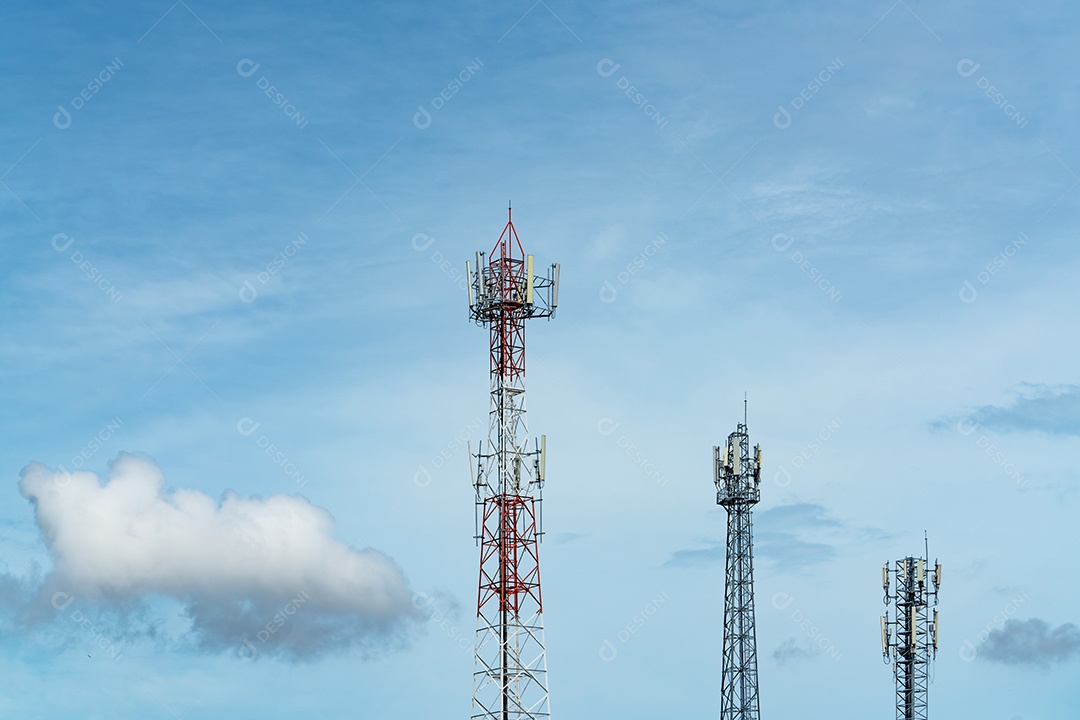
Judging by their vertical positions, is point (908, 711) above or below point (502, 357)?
below

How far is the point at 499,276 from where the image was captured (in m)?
71.6

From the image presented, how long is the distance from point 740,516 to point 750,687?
9697 millimetres

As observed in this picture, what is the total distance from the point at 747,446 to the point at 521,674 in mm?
25183

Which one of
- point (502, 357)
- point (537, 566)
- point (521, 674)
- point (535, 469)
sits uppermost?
point (502, 357)

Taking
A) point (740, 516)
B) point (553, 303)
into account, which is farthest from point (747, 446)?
point (553, 303)

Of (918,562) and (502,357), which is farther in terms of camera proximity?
(918,562)

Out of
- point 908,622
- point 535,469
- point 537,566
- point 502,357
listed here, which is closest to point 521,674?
point 537,566

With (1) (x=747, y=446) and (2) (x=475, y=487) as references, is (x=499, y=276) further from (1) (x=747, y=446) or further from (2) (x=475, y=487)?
(1) (x=747, y=446)

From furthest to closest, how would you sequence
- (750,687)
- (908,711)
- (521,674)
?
(908,711) → (750,687) → (521,674)

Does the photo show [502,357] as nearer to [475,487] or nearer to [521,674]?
[475,487]

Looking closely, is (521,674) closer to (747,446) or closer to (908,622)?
(747,446)

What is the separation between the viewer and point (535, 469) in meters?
70.4

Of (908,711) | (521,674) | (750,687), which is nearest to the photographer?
(521,674)

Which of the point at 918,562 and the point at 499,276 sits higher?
the point at 499,276
